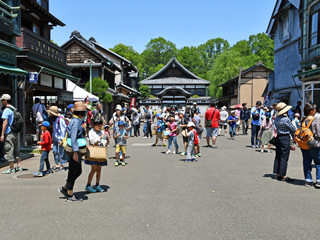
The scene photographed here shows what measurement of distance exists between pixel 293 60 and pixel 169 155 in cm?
1593

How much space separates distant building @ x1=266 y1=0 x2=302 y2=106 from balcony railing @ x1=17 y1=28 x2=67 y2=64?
587 inches

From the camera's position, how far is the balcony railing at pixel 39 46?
12.7 meters

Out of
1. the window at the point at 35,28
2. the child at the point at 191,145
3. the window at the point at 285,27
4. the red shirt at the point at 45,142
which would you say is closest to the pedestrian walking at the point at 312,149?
the child at the point at 191,145

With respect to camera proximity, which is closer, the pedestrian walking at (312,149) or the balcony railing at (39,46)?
the pedestrian walking at (312,149)

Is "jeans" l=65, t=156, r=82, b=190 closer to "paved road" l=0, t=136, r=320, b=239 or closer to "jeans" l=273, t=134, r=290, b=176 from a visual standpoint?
"paved road" l=0, t=136, r=320, b=239

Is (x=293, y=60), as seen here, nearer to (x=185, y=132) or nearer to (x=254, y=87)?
(x=185, y=132)

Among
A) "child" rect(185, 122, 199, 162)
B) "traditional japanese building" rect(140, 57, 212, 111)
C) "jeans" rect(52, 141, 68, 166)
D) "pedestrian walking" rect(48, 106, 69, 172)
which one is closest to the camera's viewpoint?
"pedestrian walking" rect(48, 106, 69, 172)

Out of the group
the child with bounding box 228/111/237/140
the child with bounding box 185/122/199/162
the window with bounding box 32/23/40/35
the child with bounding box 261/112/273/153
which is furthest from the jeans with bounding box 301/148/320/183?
the window with bounding box 32/23/40/35

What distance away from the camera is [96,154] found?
6008 millimetres

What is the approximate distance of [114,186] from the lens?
6727 millimetres

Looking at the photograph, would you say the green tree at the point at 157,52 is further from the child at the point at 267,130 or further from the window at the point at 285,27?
the child at the point at 267,130

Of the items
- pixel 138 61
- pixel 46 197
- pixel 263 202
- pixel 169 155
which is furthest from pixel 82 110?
pixel 138 61

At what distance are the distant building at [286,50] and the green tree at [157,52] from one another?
6005 cm

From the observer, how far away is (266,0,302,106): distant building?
72.2 ft
